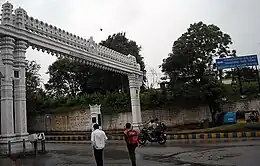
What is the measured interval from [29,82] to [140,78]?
14394mm

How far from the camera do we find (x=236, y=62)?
25297 mm

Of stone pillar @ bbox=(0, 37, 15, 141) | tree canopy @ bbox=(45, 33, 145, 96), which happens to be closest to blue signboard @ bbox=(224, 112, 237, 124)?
tree canopy @ bbox=(45, 33, 145, 96)

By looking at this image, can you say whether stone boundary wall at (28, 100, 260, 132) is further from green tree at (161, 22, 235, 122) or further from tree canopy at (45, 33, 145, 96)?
tree canopy at (45, 33, 145, 96)

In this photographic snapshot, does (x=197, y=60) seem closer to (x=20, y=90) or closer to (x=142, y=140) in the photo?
(x=142, y=140)

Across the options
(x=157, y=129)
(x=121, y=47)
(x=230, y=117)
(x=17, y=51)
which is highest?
(x=121, y=47)

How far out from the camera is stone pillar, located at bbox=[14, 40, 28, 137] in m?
13.1

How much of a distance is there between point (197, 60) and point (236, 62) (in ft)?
10.5

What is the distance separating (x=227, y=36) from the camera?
2616 cm

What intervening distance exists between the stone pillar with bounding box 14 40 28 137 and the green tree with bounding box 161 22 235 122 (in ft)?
48.5

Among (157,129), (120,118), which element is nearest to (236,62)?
(120,118)

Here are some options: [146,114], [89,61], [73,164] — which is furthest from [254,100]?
[73,164]

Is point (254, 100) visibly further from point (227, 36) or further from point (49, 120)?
point (49, 120)

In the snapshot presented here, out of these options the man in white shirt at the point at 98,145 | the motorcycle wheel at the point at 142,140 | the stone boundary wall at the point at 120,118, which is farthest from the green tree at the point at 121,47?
the man in white shirt at the point at 98,145

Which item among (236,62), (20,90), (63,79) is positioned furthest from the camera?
(63,79)
